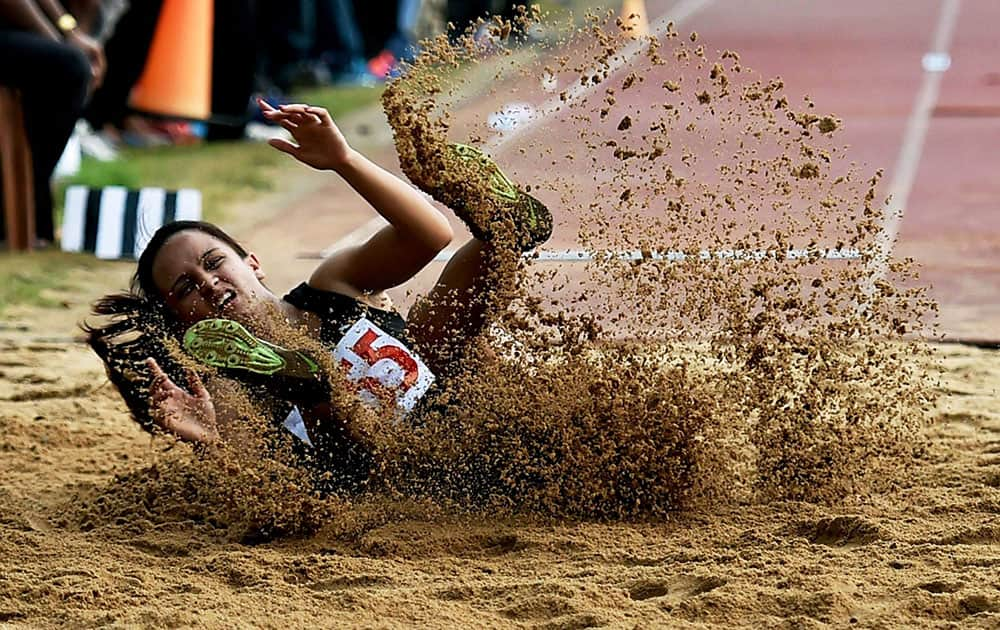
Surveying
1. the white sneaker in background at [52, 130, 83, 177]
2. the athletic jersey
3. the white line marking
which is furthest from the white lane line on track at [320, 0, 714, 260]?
the white sneaker in background at [52, 130, 83, 177]

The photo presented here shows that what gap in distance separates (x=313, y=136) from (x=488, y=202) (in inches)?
15.5

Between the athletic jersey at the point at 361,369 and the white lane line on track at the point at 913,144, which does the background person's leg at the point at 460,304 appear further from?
the white lane line on track at the point at 913,144

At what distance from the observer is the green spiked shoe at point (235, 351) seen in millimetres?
3074

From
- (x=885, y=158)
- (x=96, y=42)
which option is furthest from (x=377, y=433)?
(x=885, y=158)

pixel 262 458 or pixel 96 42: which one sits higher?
pixel 96 42

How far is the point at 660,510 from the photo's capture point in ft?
10.3

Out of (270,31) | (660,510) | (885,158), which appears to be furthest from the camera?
(270,31)

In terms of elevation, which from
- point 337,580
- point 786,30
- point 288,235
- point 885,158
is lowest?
point 337,580

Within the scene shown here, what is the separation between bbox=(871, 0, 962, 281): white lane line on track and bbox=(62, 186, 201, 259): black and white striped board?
2.79m

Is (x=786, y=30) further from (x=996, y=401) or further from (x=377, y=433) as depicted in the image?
(x=377, y=433)

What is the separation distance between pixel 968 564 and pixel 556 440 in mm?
892

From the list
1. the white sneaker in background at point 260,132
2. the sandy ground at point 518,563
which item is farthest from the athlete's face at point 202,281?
the white sneaker in background at point 260,132

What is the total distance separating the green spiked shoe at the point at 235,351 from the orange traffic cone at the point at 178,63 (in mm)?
A: 5765

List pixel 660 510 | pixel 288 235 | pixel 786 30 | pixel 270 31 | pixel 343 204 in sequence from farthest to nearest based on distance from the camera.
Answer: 1. pixel 786 30
2. pixel 270 31
3. pixel 343 204
4. pixel 288 235
5. pixel 660 510
